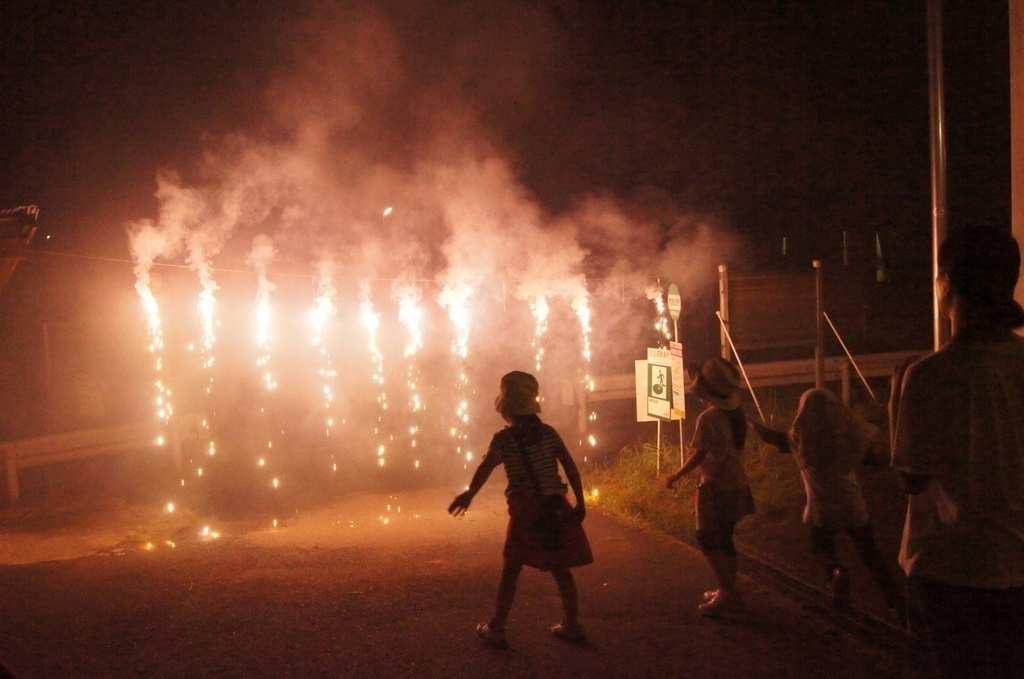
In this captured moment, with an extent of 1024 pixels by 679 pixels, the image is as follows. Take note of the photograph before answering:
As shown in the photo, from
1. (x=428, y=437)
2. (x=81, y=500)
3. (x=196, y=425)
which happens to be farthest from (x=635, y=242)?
(x=81, y=500)

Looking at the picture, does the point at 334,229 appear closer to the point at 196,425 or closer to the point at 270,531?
the point at 196,425

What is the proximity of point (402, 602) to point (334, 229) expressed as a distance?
9465 mm

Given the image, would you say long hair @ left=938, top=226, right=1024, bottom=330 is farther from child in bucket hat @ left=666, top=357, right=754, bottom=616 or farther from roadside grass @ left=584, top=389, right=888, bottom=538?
roadside grass @ left=584, top=389, right=888, bottom=538

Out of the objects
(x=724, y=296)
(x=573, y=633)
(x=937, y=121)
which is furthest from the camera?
(x=724, y=296)

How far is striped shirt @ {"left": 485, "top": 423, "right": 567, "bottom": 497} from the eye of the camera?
15.5ft

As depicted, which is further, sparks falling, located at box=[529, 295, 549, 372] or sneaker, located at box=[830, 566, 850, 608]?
sparks falling, located at box=[529, 295, 549, 372]

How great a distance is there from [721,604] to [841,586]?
2.47 ft

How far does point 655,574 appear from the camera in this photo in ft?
20.2

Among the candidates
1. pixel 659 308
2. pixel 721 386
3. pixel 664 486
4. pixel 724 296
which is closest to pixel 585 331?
pixel 659 308

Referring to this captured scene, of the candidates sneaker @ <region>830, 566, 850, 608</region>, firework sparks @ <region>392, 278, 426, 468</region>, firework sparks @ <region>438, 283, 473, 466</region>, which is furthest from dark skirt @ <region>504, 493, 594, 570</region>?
firework sparks @ <region>392, 278, 426, 468</region>

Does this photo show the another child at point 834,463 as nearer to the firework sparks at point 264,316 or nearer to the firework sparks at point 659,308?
the firework sparks at point 659,308

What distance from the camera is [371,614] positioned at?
17.7ft

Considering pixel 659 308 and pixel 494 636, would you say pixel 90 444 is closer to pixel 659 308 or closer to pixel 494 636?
pixel 494 636

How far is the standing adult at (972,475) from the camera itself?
85.7 inches
